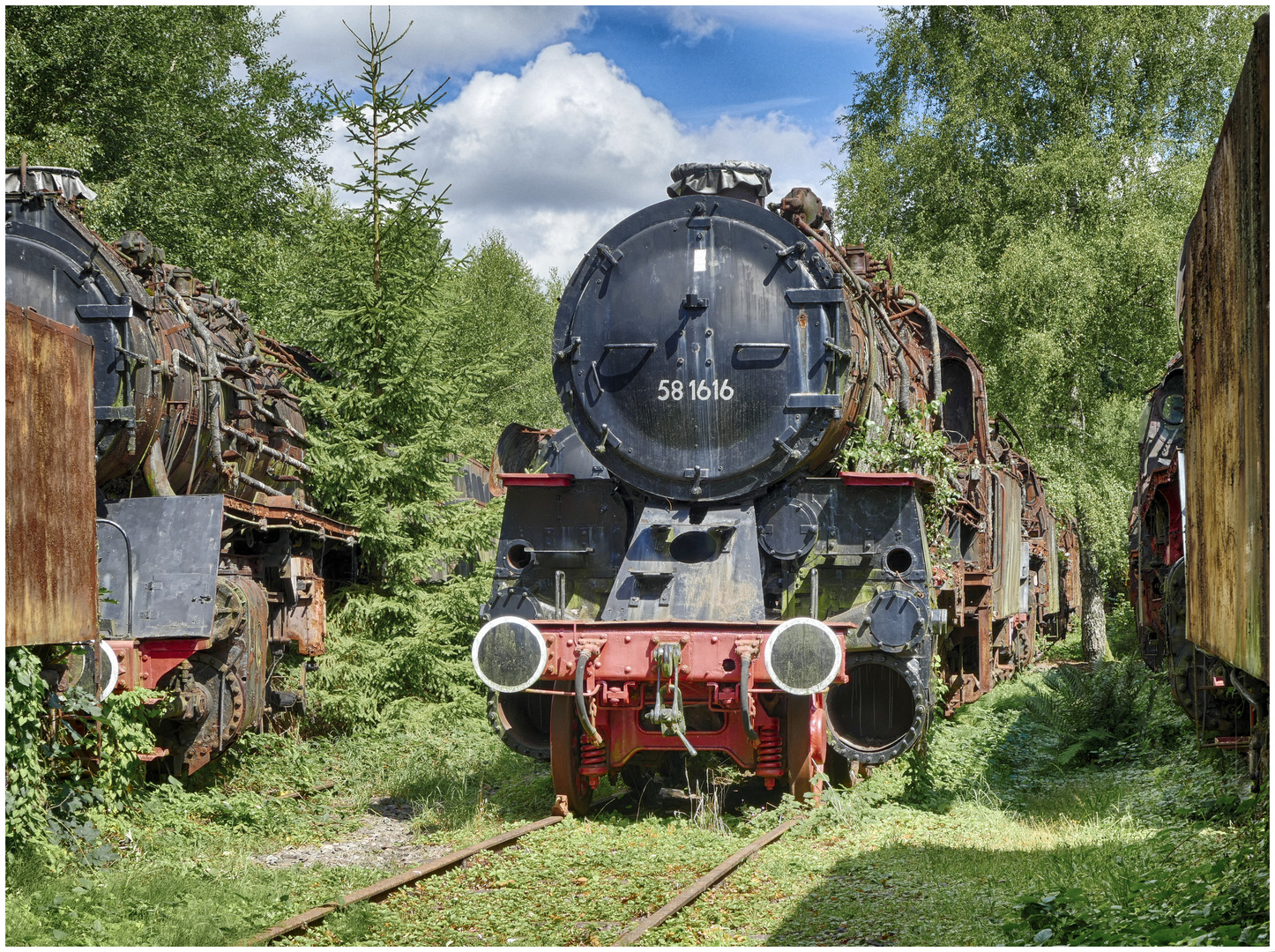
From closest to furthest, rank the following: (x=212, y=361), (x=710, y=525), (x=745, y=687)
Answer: (x=745, y=687), (x=710, y=525), (x=212, y=361)

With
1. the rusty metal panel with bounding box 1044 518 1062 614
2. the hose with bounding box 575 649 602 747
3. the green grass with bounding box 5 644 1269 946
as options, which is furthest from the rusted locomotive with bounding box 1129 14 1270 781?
the rusty metal panel with bounding box 1044 518 1062 614

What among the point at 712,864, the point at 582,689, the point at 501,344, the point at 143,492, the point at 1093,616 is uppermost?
the point at 501,344

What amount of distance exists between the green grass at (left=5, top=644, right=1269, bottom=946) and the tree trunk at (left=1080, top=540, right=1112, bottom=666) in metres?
8.80

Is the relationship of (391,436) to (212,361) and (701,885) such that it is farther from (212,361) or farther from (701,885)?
(701,885)

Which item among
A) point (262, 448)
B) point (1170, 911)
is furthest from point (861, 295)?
point (262, 448)

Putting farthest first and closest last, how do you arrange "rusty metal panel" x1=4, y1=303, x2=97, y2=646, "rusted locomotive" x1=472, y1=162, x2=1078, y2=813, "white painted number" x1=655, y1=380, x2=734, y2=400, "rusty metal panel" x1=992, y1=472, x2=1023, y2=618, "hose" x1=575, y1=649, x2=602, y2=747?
"rusty metal panel" x1=992, y1=472, x2=1023, y2=618, "white painted number" x1=655, y1=380, x2=734, y2=400, "rusted locomotive" x1=472, y1=162, x2=1078, y2=813, "hose" x1=575, y1=649, x2=602, y2=747, "rusty metal panel" x1=4, y1=303, x2=97, y2=646

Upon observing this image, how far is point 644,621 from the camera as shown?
21.8ft

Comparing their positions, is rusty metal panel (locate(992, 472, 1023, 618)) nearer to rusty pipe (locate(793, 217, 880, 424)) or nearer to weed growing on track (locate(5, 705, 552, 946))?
rusty pipe (locate(793, 217, 880, 424))

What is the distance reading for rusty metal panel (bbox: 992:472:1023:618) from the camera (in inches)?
459

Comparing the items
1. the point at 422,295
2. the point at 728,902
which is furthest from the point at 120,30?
the point at 728,902

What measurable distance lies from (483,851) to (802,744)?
1.91 metres

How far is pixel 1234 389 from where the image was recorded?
4.89 meters

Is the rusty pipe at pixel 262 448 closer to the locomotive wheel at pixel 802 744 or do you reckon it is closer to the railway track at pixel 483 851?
the railway track at pixel 483 851

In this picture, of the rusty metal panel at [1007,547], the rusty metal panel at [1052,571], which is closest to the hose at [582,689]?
the rusty metal panel at [1007,547]
